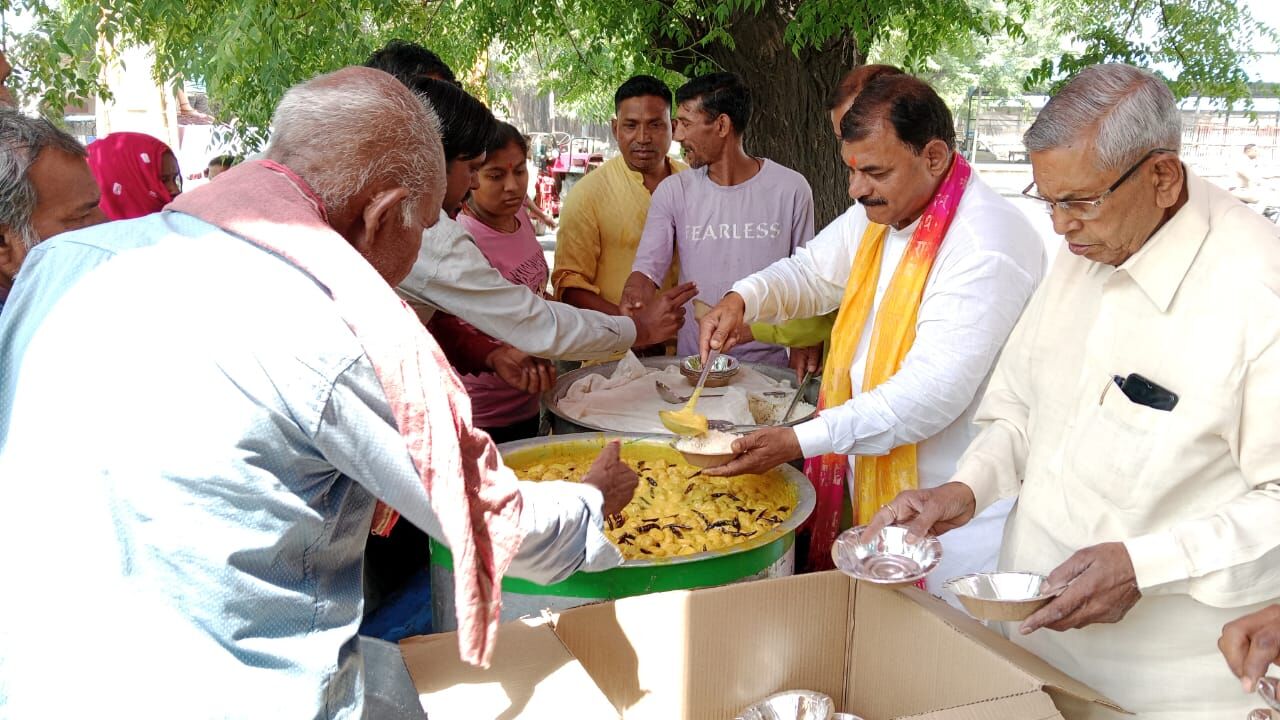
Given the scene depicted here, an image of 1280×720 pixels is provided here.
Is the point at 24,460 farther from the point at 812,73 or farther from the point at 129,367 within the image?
the point at 812,73

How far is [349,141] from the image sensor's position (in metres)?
1.33

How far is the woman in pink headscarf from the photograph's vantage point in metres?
3.57

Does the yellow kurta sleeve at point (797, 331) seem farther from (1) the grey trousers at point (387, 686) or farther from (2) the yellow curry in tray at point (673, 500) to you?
(1) the grey trousers at point (387, 686)

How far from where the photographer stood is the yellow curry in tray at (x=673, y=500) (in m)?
2.27

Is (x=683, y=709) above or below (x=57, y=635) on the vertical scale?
below

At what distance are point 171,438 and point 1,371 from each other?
1.14 ft

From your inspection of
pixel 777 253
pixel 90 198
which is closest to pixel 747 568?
pixel 90 198

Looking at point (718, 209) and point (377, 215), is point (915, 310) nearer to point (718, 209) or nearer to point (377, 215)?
point (377, 215)

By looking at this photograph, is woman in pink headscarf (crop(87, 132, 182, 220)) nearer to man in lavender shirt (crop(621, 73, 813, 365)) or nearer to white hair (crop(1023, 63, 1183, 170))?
man in lavender shirt (crop(621, 73, 813, 365))

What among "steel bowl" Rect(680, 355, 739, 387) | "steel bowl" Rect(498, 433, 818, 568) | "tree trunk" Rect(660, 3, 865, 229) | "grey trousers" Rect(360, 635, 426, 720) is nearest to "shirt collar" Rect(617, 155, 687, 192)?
"tree trunk" Rect(660, 3, 865, 229)

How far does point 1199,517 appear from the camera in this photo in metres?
1.56

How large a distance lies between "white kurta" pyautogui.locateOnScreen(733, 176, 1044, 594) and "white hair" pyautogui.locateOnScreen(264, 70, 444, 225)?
1.37 meters

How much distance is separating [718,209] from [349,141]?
2.81m

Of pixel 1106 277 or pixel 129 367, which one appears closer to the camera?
pixel 129 367
